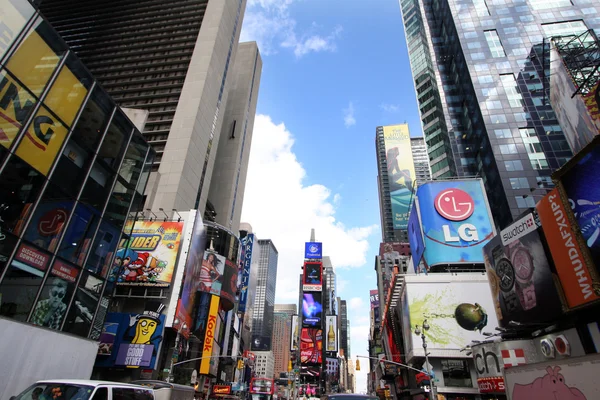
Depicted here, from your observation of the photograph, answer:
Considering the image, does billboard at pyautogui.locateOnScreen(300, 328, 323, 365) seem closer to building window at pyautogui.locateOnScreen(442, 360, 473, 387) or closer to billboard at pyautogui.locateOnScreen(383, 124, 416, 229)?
billboard at pyautogui.locateOnScreen(383, 124, 416, 229)

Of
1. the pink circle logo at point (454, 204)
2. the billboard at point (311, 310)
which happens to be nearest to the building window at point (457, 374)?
the pink circle logo at point (454, 204)

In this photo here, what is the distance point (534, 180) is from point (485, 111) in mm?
19611

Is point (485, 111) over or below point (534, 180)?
over

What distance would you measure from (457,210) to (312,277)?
315 ft

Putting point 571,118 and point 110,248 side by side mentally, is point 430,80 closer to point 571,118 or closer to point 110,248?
point 571,118

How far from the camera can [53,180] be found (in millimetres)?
17750

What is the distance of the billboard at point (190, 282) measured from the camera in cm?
4050

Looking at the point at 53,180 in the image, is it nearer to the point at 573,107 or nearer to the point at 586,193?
the point at 586,193

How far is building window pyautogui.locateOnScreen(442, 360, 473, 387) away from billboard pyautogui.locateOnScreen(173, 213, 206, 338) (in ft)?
99.4

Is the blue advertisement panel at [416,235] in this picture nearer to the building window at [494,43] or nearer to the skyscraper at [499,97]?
the skyscraper at [499,97]

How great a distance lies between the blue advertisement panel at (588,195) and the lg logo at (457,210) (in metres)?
28.4

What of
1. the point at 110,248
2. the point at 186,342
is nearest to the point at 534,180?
the point at 186,342

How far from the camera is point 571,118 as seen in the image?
3050cm

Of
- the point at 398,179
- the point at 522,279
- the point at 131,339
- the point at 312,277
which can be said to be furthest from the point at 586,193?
the point at 398,179
